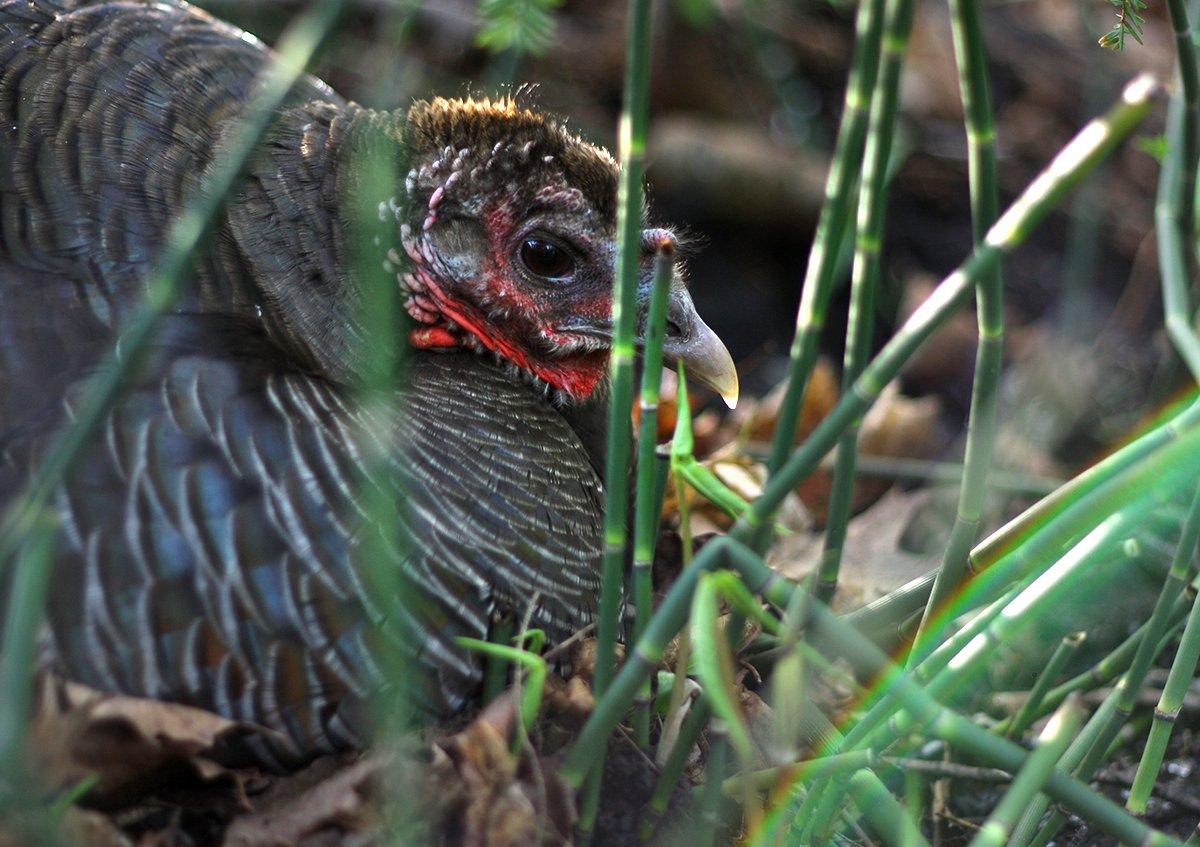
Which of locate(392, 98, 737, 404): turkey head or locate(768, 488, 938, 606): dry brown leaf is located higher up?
locate(392, 98, 737, 404): turkey head

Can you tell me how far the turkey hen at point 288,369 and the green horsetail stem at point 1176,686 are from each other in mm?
827

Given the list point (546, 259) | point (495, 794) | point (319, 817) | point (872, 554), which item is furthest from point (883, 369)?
point (872, 554)

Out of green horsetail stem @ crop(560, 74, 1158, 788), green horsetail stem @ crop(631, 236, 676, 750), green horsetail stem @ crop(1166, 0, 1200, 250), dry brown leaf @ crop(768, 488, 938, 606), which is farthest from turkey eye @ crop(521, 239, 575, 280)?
green horsetail stem @ crop(1166, 0, 1200, 250)

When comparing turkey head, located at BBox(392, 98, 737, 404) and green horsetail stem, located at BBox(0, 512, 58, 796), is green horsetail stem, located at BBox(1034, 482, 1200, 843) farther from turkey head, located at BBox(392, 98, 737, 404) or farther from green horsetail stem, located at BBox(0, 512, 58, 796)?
green horsetail stem, located at BBox(0, 512, 58, 796)

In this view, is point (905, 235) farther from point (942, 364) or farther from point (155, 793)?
point (155, 793)

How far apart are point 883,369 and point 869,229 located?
0.32 m

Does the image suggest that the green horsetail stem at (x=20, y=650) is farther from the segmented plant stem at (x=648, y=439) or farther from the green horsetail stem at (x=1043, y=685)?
the green horsetail stem at (x=1043, y=685)

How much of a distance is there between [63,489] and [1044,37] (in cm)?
426

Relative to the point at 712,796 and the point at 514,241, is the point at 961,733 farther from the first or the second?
the point at 514,241

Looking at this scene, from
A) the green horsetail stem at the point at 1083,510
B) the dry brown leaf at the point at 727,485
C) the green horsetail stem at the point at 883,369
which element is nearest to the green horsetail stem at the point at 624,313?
the green horsetail stem at the point at 883,369

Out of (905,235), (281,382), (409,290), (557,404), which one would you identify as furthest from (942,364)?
(281,382)

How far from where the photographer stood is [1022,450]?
3543 millimetres

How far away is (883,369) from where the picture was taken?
1.42 metres

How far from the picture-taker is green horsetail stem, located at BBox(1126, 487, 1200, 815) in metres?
1.78
